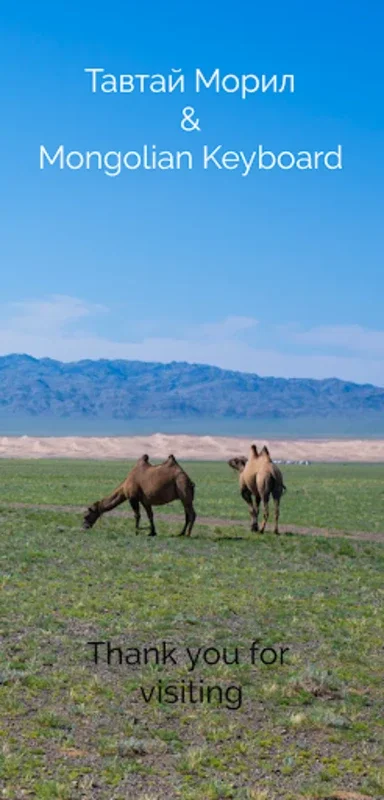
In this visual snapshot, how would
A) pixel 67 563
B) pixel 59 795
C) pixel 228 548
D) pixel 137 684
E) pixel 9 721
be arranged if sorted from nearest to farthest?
pixel 59 795, pixel 9 721, pixel 137 684, pixel 67 563, pixel 228 548

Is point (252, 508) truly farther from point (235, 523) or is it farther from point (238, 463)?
point (235, 523)

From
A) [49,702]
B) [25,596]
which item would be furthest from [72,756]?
[25,596]

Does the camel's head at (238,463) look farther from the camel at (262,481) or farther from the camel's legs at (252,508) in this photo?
the camel's legs at (252,508)

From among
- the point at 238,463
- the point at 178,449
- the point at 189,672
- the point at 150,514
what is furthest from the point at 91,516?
the point at 178,449

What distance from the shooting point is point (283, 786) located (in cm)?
902

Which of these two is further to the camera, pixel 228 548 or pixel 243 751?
pixel 228 548

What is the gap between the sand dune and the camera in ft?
460

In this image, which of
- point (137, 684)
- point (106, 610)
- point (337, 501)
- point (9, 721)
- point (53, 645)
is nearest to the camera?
point (9, 721)

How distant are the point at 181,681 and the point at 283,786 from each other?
3155 mm

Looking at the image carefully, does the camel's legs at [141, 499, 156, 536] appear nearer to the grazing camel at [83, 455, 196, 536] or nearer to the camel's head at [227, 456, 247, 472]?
the grazing camel at [83, 455, 196, 536]

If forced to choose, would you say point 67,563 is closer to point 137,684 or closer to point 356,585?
point 356,585

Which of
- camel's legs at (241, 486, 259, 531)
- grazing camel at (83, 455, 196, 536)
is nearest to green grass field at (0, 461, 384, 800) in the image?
grazing camel at (83, 455, 196, 536)

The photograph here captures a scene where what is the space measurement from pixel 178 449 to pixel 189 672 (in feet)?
479

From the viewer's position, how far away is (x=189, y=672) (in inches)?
490
